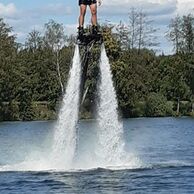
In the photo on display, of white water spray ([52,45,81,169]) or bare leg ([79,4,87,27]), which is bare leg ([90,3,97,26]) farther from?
white water spray ([52,45,81,169])

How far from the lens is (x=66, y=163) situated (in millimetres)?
40500

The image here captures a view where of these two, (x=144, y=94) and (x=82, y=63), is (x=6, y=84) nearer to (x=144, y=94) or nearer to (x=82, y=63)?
(x=144, y=94)

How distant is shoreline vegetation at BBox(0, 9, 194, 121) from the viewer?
409ft

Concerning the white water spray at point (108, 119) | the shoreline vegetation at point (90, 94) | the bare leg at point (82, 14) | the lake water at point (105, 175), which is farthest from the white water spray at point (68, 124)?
the shoreline vegetation at point (90, 94)

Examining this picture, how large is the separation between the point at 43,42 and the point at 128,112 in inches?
966

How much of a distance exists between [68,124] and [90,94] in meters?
72.5

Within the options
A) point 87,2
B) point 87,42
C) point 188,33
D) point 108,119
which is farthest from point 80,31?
point 188,33

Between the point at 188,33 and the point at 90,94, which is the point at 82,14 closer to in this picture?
the point at 90,94

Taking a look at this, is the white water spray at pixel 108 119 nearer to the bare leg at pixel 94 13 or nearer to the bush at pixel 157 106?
the bare leg at pixel 94 13

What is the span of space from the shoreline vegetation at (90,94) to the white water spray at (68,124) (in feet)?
235

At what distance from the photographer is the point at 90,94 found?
11131 centimetres

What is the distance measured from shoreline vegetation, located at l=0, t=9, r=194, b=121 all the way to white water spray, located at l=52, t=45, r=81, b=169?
7175 cm

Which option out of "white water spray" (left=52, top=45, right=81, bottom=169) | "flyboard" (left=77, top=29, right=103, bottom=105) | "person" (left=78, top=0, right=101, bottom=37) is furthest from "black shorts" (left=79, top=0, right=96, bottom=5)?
"white water spray" (left=52, top=45, right=81, bottom=169)

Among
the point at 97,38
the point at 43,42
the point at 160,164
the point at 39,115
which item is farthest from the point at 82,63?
the point at 43,42
